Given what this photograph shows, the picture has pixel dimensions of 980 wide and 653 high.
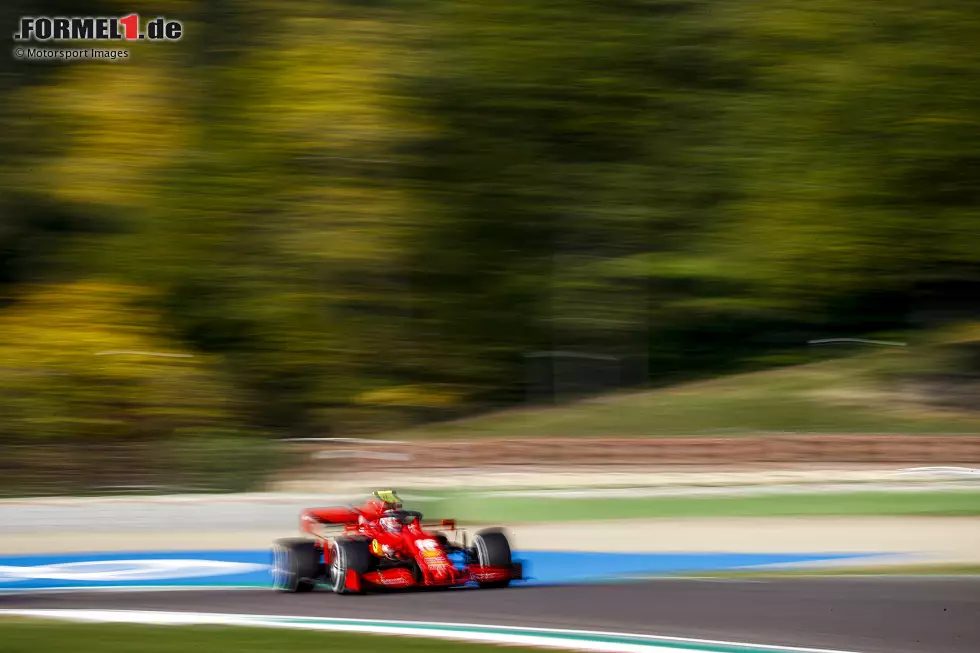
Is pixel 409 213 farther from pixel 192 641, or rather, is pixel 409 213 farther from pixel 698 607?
pixel 192 641

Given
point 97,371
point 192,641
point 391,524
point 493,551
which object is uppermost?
point 97,371

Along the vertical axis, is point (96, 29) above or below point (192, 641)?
above

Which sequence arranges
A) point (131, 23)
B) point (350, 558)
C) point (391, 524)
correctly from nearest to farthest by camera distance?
1. point (350, 558)
2. point (391, 524)
3. point (131, 23)

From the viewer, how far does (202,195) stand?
18984 millimetres

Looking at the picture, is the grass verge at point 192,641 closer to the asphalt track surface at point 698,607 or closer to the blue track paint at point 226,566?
the asphalt track surface at point 698,607

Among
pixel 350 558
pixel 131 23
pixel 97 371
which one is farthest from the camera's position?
pixel 131 23

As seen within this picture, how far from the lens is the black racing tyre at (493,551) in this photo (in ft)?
29.9

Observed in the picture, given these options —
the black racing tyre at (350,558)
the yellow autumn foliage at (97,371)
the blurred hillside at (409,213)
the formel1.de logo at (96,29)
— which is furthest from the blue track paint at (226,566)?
the formel1.de logo at (96,29)

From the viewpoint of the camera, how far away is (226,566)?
1067cm

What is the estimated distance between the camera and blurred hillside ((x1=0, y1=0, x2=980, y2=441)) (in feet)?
60.1

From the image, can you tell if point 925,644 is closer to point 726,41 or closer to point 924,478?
point 924,478

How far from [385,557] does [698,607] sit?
213cm

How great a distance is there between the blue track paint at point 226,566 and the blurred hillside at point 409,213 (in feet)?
20.2

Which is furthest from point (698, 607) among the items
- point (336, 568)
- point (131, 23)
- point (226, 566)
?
point (131, 23)
